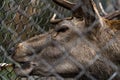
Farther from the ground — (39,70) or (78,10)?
(78,10)

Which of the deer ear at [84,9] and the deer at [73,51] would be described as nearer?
the deer ear at [84,9]

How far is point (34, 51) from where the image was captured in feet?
13.3

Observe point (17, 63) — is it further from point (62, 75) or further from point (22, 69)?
point (62, 75)

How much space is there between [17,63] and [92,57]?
67 cm

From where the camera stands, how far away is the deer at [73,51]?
4043 mm

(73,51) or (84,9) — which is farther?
(73,51)

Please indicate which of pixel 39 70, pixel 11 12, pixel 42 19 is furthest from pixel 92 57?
pixel 42 19

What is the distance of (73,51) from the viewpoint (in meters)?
4.15

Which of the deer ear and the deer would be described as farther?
the deer

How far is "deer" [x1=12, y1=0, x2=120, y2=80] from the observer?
13.3 ft

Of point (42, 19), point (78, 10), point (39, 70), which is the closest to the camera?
point (78, 10)

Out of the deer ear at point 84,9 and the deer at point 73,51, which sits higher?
the deer ear at point 84,9

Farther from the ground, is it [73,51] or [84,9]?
[84,9]

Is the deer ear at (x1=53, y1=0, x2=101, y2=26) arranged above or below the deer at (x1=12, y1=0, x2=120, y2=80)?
above
